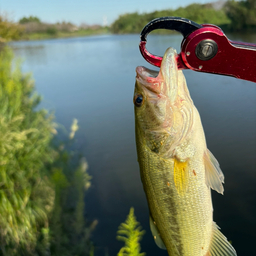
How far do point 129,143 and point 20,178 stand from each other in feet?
16.5

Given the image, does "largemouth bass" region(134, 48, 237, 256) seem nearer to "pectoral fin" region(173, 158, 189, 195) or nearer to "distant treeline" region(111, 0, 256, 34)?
"pectoral fin" region(173, 158, 189, 195)

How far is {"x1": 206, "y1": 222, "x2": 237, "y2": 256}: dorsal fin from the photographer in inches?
53.9

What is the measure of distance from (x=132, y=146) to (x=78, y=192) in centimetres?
343

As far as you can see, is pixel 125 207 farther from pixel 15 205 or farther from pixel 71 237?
pixel 15 205

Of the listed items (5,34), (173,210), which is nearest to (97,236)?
Answer: (173,210)

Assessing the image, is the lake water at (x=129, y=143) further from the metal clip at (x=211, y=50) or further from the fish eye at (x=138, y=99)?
the metal clip at (x=211, y=50)

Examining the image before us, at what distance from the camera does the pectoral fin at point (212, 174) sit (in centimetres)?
132

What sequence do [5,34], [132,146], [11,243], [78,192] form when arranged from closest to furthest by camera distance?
[11,243] < [78,192] < [5,34] < [132,146]

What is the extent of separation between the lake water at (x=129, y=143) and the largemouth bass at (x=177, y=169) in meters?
3.86

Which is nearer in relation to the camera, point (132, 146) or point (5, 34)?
point (5, 34)

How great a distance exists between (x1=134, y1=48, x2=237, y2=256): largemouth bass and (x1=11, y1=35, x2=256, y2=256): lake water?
3.86 meters

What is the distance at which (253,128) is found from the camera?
796 cm

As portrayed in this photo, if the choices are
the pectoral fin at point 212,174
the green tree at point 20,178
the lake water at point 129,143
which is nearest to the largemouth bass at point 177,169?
the pectoral fin at point 212,174

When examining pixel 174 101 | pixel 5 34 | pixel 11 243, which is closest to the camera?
pixel 174 101
